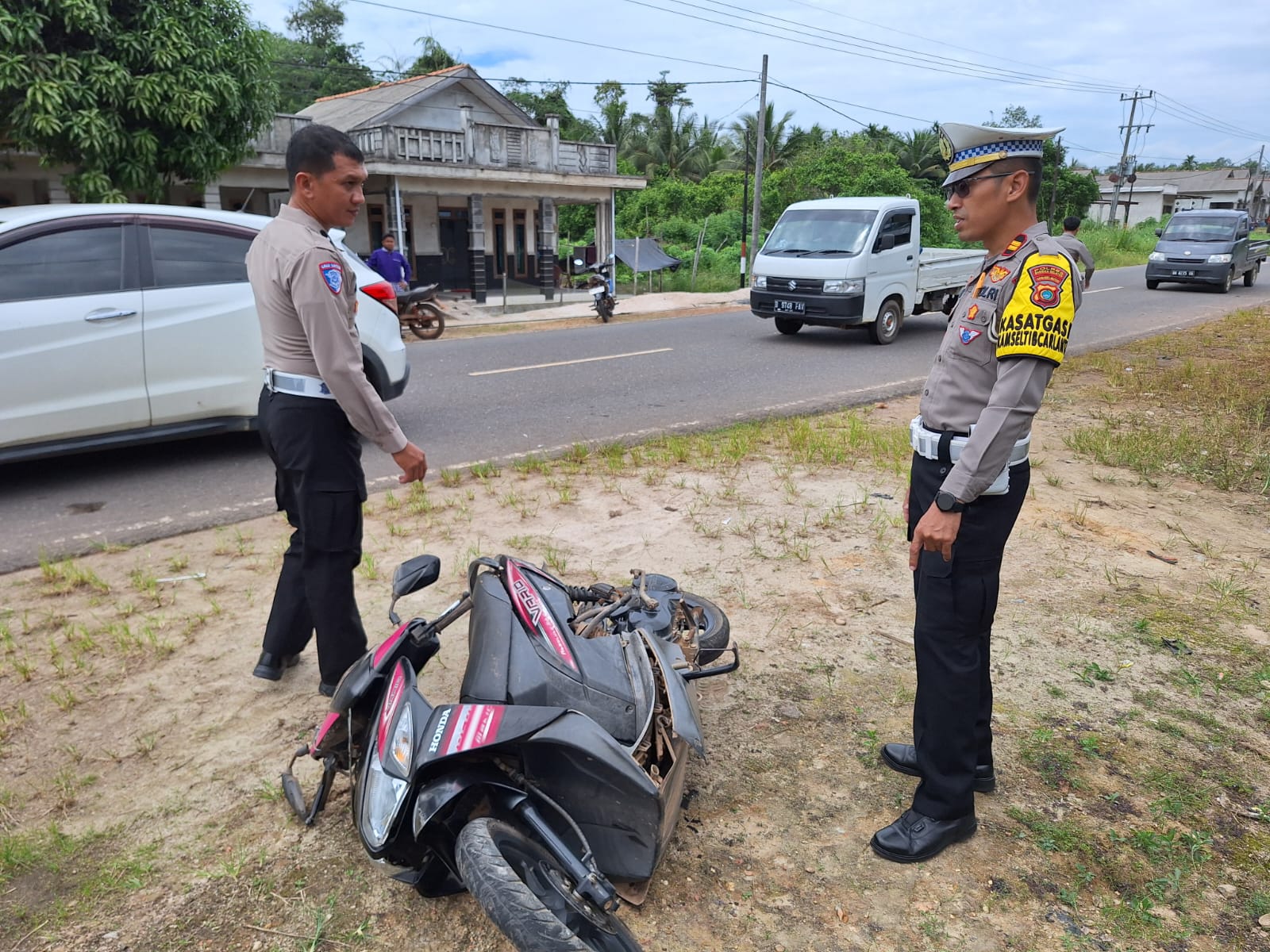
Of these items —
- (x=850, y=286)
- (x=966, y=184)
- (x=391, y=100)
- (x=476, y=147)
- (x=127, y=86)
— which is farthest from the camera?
(x=391, y=100)

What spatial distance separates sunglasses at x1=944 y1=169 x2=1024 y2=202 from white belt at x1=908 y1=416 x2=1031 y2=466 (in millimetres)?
604

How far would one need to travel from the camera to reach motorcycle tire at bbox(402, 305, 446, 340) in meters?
14.4

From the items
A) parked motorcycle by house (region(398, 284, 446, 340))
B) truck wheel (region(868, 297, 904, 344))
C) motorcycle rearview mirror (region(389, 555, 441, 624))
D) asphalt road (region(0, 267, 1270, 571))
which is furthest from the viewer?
parked motorcycle by house (region(398, 284, 446, 340))

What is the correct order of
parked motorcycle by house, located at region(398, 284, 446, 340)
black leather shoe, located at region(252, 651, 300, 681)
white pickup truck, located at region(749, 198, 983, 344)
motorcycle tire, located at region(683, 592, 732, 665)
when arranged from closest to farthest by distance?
motorcycle tire, located at region(683, 592, 732, 665)
black leather shoe, located at region(252, 651, 300, 681)
white pickup truck, located at region(749, 198, 983, 344)
parked motorcycle by house, located at region(398, 284, 446, 340)

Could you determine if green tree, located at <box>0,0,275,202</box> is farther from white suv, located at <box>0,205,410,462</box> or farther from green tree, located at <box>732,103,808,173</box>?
green tree, located at <box>732,103,808,173</box>

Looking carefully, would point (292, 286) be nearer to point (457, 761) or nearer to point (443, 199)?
point (457, 761)

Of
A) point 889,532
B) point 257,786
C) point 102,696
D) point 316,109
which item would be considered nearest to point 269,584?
point 102,696

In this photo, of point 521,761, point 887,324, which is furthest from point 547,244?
point 521,761

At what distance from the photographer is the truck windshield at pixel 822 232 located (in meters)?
11.8

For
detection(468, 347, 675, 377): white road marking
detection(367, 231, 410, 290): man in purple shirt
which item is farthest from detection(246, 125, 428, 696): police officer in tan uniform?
detection(367, 231, 410, 290): man in purple shirt

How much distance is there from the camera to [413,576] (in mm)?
2352

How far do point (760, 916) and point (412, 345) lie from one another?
1071 centimetres

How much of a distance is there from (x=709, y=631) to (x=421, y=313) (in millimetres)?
12407

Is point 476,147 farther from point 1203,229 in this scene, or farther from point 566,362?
point 1203,229
